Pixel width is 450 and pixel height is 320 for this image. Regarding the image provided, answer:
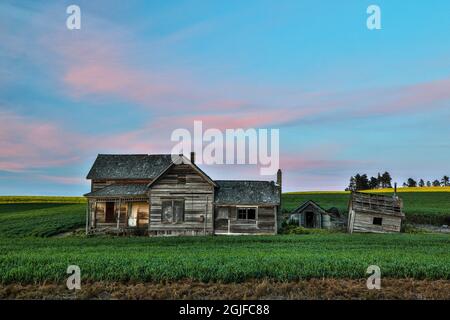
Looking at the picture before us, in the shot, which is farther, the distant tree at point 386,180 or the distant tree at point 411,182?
the distant tree at point 411,182

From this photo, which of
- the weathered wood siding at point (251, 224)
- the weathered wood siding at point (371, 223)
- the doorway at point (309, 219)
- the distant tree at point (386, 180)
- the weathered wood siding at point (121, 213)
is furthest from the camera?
the distant tree at point (386, 180)

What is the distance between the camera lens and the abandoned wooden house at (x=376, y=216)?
1460 inches


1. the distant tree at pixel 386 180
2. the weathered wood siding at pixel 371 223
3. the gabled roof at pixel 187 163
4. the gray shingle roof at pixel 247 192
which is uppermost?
the distant tree at pixel 386 180

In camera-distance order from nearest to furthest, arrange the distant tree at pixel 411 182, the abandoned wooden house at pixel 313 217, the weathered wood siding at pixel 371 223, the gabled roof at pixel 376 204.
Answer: the weathered wood siding at pixel 371 223 → the gabled roof at pixel 376 204 → the abandoned wooden house at pixel 313 217 → the distant tree at pixel 411 182

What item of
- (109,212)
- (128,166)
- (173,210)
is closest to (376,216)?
(173,210)

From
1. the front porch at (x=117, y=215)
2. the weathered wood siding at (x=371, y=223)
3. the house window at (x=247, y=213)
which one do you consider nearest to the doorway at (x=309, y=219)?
the weathered wood siding at (x=371, y=223)

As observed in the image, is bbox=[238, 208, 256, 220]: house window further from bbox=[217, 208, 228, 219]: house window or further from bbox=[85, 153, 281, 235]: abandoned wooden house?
bbox=[217, 208, 228, 219]: house window

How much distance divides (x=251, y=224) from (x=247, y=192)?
3.04 metres

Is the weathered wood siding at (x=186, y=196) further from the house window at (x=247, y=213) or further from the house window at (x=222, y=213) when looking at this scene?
the house window at (x=247, y=213)

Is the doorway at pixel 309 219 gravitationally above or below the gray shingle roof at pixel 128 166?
below

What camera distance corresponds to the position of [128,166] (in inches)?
1512

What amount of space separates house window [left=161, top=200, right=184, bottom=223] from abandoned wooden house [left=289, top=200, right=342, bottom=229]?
14950 mm
